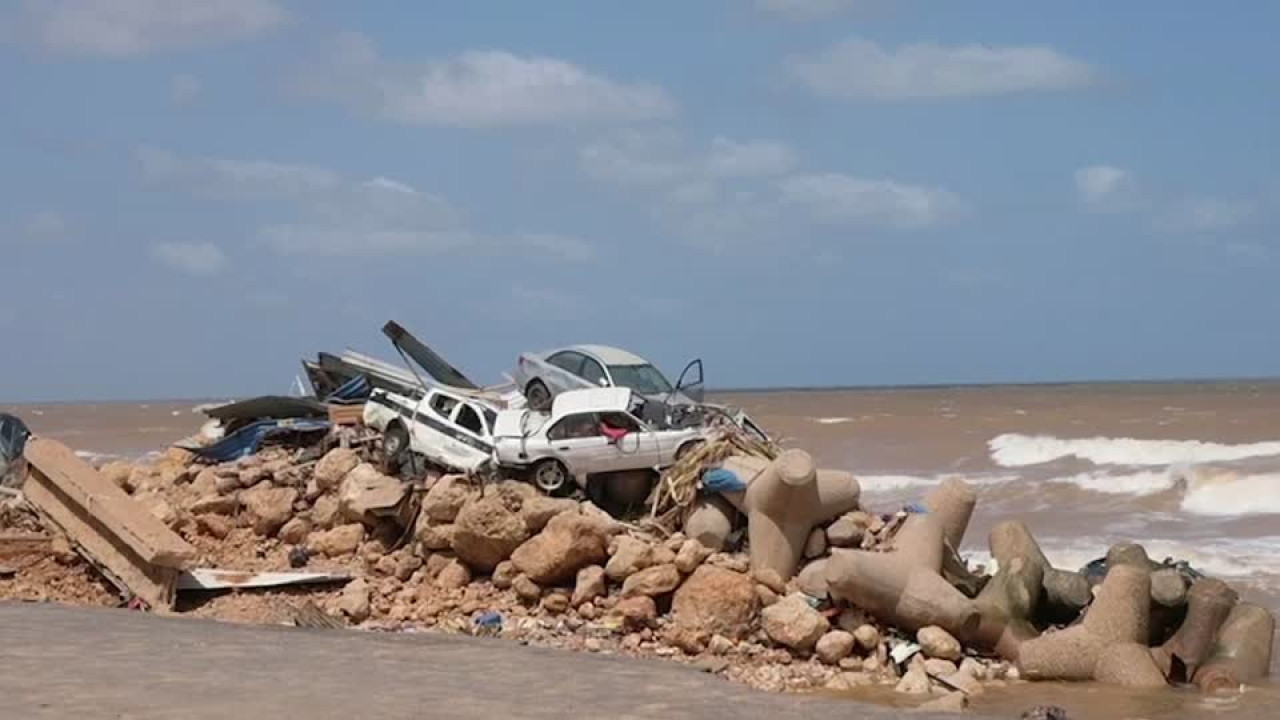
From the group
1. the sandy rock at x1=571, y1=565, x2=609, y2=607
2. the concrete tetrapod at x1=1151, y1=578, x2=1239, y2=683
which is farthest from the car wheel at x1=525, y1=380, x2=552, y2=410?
the concrete tetrapod at x1=1151, y1=578, x2=1239, y2=683

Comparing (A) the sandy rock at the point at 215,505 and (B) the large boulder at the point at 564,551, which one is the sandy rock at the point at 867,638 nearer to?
(B) the large boulder at the point at 564,551

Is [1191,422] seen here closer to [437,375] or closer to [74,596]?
[437,375]

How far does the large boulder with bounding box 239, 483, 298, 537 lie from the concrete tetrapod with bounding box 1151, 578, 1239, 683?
31.5ft

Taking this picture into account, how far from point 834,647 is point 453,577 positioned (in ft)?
13.3

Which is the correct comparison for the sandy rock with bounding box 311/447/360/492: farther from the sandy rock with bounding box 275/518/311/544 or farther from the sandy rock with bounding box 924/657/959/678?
the sandy rock with bounding box 924/657/959/678

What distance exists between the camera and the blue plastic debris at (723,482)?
52.6 feet

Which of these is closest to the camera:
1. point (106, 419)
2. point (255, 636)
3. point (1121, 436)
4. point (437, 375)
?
point (255, 636)

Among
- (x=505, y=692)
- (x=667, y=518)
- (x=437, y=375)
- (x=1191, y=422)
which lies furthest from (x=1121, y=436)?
(x=505, y=692)

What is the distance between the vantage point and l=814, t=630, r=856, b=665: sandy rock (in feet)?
45.7

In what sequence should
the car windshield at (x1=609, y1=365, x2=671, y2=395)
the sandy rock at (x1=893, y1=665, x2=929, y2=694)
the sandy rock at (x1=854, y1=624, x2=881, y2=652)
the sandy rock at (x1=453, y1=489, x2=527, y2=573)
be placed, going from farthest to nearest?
the car windshield at (x1=609, y1=365, x2=671, y2=395) < the sandy rock at (x1=453, y1=489, x2=527, y2=573) < the sandy rock at (x1=854, y1=624, x2=881, y2=652) < the sandy rock at (x1=893, y1=665, x2=929, y2=694)

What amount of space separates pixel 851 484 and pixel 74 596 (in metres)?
8.10

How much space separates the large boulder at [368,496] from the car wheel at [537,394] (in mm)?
2586

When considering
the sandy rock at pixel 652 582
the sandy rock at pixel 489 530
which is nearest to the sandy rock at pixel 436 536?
the sandy rock at pixel 489 530

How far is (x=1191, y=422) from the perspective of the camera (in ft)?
175
